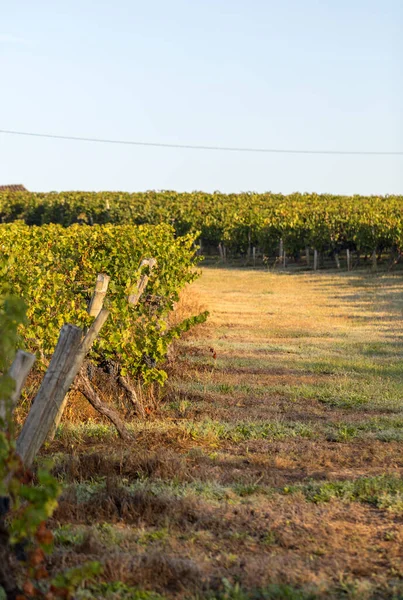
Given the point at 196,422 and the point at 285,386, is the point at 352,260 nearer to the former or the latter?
the point at 285,386

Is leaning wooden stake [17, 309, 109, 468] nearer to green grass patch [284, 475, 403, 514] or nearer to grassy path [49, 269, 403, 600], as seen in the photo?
grassy path [49, 269, 403, 600]

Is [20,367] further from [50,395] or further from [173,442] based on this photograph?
[173,442]

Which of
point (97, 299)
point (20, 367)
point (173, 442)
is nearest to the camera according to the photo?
point (20, 367)

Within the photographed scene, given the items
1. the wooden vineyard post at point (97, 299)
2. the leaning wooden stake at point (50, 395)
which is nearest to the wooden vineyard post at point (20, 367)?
the leaning wooden stake at point (50, 395)

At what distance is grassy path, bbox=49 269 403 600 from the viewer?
489 centimetres

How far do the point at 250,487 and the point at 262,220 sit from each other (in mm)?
36835

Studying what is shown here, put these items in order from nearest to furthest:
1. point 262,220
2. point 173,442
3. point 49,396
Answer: point 49,396 < point 173,442 < point 262,220

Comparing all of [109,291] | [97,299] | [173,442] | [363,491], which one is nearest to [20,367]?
[363,491]

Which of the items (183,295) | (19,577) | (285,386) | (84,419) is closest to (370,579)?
(19,577)

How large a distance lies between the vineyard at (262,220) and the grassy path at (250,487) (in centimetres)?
2435

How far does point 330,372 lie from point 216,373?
1645 millimetres

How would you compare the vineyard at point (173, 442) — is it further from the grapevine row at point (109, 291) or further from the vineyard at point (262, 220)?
the vineyard at point (262, 220)

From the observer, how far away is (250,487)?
6531mm

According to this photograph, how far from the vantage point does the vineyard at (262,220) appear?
3700 cm
